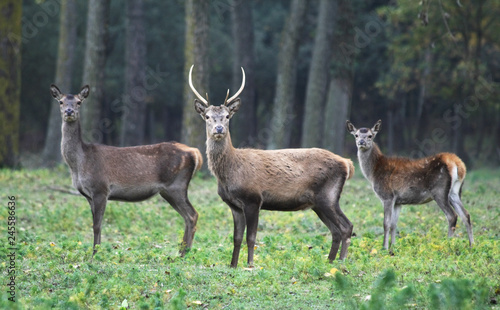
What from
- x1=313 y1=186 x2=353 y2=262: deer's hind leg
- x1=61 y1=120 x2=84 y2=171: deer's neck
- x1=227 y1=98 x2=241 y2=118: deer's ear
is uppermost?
x1=227 y1=98 x2=241 y2=118: deer's ear

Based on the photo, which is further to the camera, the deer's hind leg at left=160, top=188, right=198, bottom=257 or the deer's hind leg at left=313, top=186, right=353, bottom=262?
the deer's hind leg at left=160, top=188, right=198, bottom=257

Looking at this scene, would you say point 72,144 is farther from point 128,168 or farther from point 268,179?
point 268,179

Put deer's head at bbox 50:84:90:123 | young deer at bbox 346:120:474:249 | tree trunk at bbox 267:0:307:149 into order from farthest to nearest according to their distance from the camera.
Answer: tree trunk at bbox 267:0:307:149
young deer at bbox 346:120:474:249
deer's head at bbox 50:84:90:123

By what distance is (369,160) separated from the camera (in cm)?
1141

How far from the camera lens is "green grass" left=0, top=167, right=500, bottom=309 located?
22.0 feet

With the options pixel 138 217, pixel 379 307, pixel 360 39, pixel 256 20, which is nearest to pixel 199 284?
pixel 379 307

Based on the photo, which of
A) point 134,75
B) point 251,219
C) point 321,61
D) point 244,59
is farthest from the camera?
point 244,59

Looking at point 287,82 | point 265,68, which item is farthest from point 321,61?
point 265,68

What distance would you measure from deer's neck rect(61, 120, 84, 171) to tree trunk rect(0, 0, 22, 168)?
938 centimetres

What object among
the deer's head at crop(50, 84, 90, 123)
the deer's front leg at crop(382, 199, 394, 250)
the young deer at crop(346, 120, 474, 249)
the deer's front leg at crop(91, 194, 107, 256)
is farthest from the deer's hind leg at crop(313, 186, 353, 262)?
the deer's head at crop(50, 84, 90, 123)

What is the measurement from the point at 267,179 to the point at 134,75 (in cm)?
2089

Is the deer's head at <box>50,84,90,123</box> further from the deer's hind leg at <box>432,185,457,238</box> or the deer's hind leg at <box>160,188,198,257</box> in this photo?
the deer's hind leg at <box>432,185,457,238</box>

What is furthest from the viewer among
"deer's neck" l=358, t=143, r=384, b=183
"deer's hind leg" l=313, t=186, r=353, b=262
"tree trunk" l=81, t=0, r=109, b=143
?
"tree trunk" l=81, t=0, r=109, b=143

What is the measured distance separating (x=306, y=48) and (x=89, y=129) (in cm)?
1969
